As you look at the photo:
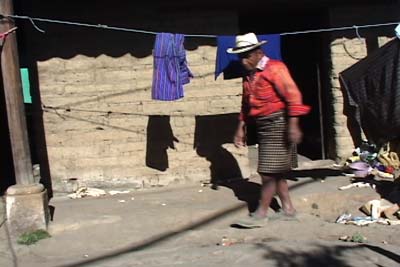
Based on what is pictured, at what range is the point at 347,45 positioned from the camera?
323 inches

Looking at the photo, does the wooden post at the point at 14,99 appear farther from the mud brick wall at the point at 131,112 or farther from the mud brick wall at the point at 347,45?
the mud brick wall at the point at 347,45

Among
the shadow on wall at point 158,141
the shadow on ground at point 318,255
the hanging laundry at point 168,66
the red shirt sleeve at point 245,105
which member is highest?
the hanging laundry at point 168,66

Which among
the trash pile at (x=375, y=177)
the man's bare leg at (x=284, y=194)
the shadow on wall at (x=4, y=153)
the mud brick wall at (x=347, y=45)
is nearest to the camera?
the man's bare leg at (x=284, y=194)

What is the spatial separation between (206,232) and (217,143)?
2.41 meters

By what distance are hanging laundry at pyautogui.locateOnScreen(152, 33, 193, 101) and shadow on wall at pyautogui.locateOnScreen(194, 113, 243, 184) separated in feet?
3.78

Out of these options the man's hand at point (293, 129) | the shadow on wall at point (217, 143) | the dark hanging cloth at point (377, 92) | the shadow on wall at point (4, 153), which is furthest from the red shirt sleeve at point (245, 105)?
the shadow on wall at point (4, 153)

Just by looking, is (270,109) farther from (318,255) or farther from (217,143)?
(217,143)

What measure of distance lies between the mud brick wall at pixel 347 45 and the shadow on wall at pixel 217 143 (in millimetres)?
1407

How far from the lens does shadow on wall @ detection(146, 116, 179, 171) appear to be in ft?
25.7

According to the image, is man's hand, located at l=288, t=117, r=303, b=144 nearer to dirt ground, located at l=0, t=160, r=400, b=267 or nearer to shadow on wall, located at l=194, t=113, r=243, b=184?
dirt ground, located at l=0, t=160, r=400, b=267

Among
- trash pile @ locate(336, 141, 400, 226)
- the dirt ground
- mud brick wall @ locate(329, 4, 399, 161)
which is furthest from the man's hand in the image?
mud brick wall @ locate(329, 4, 399, 161)

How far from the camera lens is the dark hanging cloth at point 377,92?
6.59 m

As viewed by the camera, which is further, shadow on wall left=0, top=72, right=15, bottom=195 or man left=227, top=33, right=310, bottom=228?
shadow on wall left=0, top=72, right=15, bottom=195

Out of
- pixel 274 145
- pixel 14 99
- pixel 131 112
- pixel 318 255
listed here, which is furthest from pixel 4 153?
pixel 318 255
